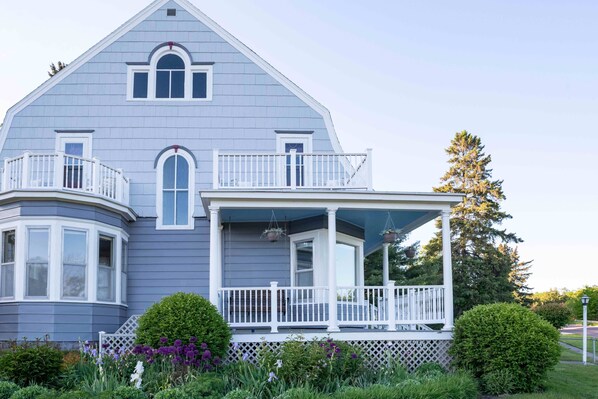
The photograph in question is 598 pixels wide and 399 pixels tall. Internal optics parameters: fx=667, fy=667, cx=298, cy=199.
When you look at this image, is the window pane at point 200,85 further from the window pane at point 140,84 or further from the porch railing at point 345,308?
the porch railing at point 345,308

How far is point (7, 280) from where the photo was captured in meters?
13.9

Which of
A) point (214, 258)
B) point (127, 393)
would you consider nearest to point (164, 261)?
point (214, 258)

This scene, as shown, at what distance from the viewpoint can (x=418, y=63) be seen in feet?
70.9

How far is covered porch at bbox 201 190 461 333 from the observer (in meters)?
13.8

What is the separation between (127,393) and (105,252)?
5453 mm

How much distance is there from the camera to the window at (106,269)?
1454 centimetres

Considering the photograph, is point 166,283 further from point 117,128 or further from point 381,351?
point 381,351

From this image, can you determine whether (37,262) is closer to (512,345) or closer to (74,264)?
(74,264)

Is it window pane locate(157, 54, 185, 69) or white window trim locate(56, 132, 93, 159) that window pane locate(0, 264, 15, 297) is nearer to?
white window trim locate(56, 132, 93, 159)

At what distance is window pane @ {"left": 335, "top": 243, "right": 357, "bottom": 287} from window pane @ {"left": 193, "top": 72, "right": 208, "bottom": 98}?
209 inches

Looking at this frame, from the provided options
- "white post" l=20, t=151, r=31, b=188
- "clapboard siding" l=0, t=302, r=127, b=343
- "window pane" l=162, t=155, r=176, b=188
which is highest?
"window pane" l=162, t=155, r=176, b=188

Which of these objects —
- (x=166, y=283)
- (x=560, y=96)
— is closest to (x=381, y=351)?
(x=166, y=283)

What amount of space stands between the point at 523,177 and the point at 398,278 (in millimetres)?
7784

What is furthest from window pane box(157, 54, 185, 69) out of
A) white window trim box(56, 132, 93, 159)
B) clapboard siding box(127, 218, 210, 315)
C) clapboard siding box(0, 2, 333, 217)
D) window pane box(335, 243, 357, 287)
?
window pane box(335, 243, 357, 287)
